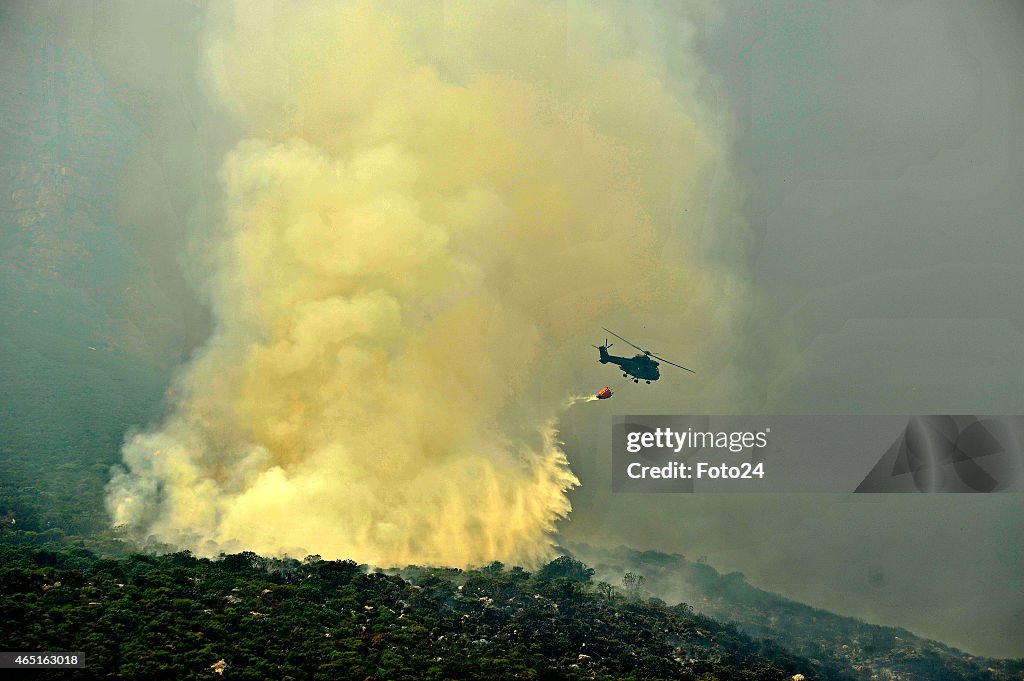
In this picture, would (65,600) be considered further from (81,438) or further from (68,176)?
(68,176)

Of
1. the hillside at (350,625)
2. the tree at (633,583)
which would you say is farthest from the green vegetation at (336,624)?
the tree at (633,583)

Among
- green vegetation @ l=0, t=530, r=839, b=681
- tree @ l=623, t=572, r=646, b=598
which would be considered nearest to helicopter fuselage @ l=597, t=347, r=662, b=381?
green vegetation @ l=0, t=530, r=839, b=681

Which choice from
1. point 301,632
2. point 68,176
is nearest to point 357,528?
point 301,632

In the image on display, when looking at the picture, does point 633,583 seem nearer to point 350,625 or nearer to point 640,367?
point 640,367

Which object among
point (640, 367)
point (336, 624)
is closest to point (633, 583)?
point (640, 367)

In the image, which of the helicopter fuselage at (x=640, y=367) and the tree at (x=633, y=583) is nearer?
the helicopter fuselage at (x=640, y=367)

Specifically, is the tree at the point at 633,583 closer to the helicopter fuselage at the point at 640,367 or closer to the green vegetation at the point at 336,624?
the green vegetation at the point at 336,624

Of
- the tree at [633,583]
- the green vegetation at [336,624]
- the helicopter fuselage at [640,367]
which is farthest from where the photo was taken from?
the tree at [633,583]

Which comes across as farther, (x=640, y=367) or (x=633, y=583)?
(x=633, y=583)

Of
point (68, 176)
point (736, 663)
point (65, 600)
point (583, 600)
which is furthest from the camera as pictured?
point (68, 176)

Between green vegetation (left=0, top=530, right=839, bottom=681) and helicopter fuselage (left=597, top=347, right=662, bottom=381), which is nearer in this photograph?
green vegetation (left=0, top=530, right=839, bottom=681)

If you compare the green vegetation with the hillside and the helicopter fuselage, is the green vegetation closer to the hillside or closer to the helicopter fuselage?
the hillside
